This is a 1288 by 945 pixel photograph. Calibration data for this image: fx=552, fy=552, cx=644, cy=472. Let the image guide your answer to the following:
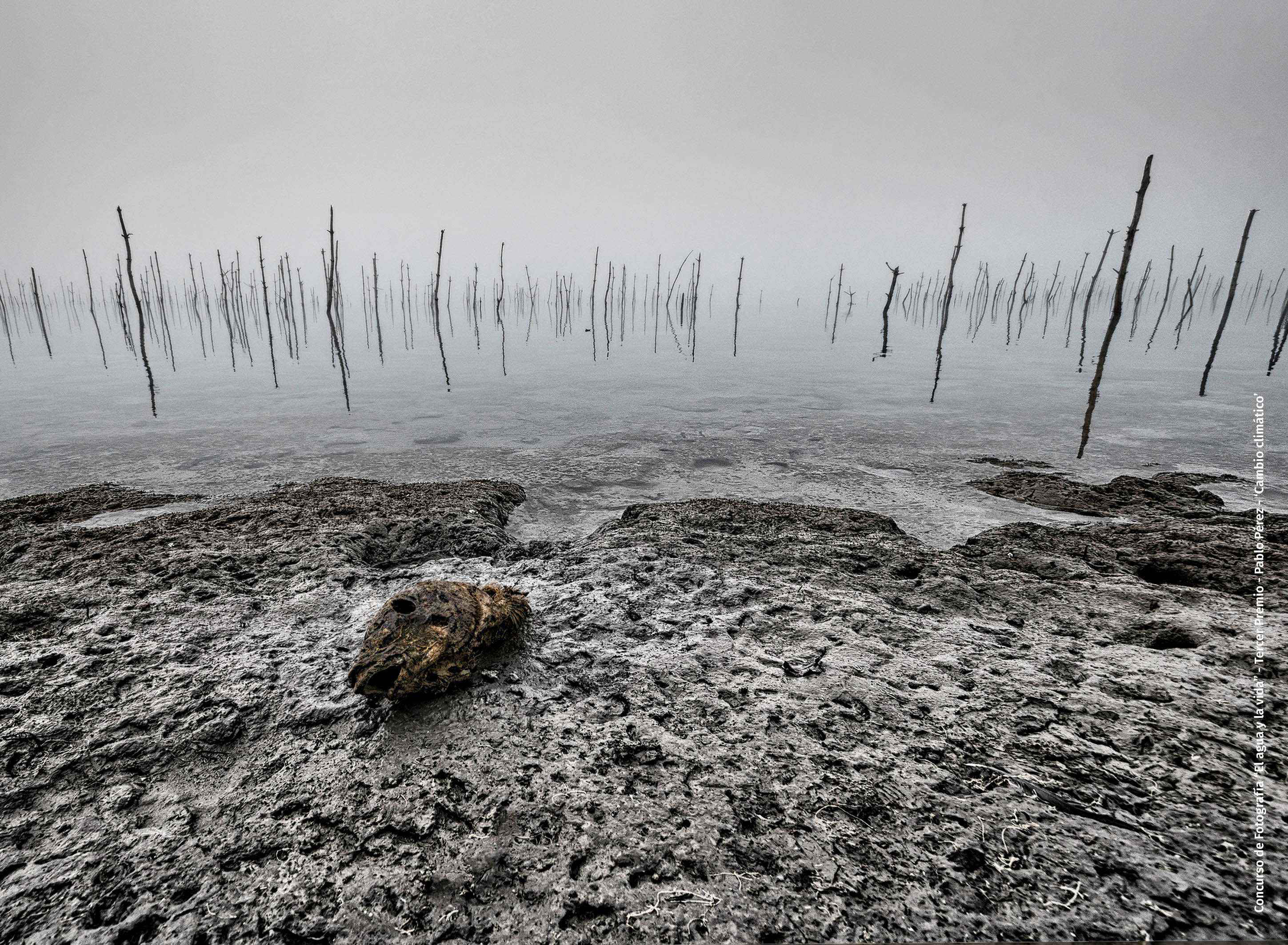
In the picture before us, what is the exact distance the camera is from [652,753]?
95.7 inches

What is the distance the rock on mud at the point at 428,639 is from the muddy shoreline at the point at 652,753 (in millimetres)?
109

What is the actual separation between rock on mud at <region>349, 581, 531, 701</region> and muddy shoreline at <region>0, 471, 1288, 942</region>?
4.3 inches

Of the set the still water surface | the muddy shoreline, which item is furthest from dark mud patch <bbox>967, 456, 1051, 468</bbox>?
the muddy shoreline

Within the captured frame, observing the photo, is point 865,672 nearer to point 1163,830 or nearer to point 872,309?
point 1163,830

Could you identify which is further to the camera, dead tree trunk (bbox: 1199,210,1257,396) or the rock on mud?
dead tree trunk (bbox: 1199,210,1257,396)

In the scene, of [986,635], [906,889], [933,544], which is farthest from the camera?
[933,544]

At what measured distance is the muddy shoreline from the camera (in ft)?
5.76

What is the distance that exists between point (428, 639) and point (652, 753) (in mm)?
1288

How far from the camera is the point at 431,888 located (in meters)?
1.85

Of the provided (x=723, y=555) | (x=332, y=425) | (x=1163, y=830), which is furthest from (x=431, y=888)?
(x=332, y=425)

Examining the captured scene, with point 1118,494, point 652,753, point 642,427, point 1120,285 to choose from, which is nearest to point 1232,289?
point 1120,285

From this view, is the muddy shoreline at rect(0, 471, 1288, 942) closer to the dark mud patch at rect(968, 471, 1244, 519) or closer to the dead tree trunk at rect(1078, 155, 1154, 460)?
the dark mud patch at rect(968, 471, 1244, 519)

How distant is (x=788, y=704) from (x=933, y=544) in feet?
10.0

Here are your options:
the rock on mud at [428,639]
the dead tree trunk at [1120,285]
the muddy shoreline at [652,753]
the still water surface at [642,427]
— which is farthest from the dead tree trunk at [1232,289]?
the rock on mud at [428,639]
